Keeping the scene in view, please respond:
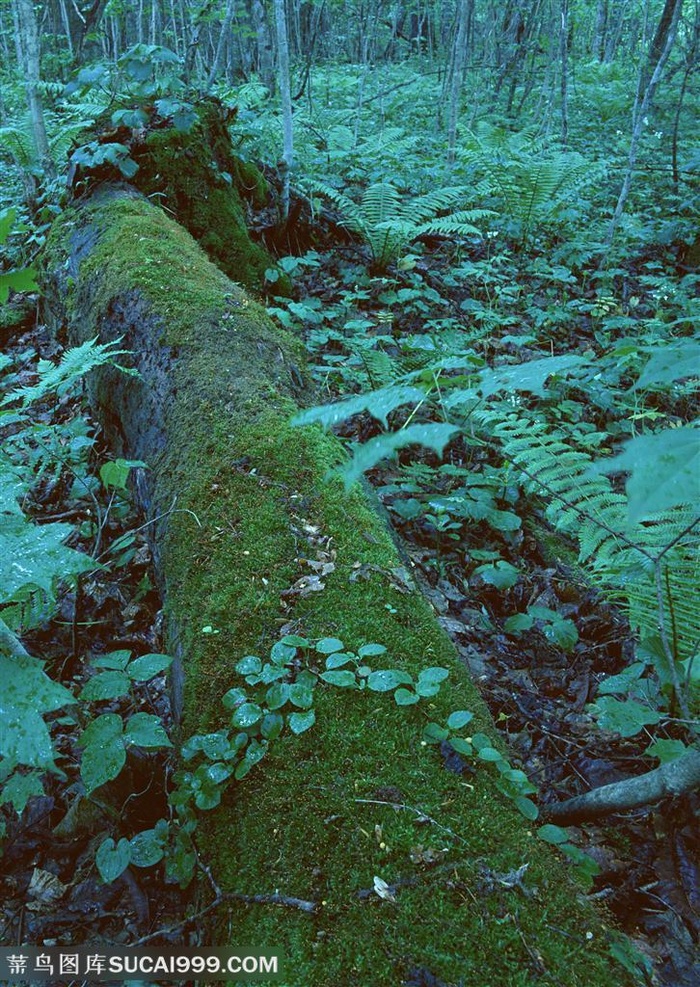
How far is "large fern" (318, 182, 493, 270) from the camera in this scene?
6.02 meters

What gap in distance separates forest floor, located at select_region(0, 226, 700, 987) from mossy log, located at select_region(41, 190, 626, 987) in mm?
172

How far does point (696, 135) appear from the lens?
1070cm

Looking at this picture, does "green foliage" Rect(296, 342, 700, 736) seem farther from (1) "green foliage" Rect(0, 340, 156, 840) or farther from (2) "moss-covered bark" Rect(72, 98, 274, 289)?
(2) "moss-covered bark" Rect(72, 98, 274, 289)

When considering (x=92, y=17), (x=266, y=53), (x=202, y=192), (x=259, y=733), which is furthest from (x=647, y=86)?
(x=92, y=17)

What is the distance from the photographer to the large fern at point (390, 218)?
602cm

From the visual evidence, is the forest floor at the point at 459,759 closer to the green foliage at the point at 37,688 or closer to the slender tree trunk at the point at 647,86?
the green foliage at the point at 37,688

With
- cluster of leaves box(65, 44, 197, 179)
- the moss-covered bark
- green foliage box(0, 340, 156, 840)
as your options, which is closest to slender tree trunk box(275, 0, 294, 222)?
the moss-covered bark

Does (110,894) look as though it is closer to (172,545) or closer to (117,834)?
(117,834)

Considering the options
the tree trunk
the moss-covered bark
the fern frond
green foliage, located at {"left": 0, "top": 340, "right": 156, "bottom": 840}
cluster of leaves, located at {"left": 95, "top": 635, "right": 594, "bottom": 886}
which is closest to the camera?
green foliage, located at {"left": 0, "top": 340, "right": 156, "bottom": 840}

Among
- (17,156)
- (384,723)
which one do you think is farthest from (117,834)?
(17,156)

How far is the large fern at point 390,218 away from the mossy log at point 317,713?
9.72 ft

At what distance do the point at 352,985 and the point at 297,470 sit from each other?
66.6 inches

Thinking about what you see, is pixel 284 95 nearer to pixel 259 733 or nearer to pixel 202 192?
pixel 202 192

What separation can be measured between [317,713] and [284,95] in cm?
601
